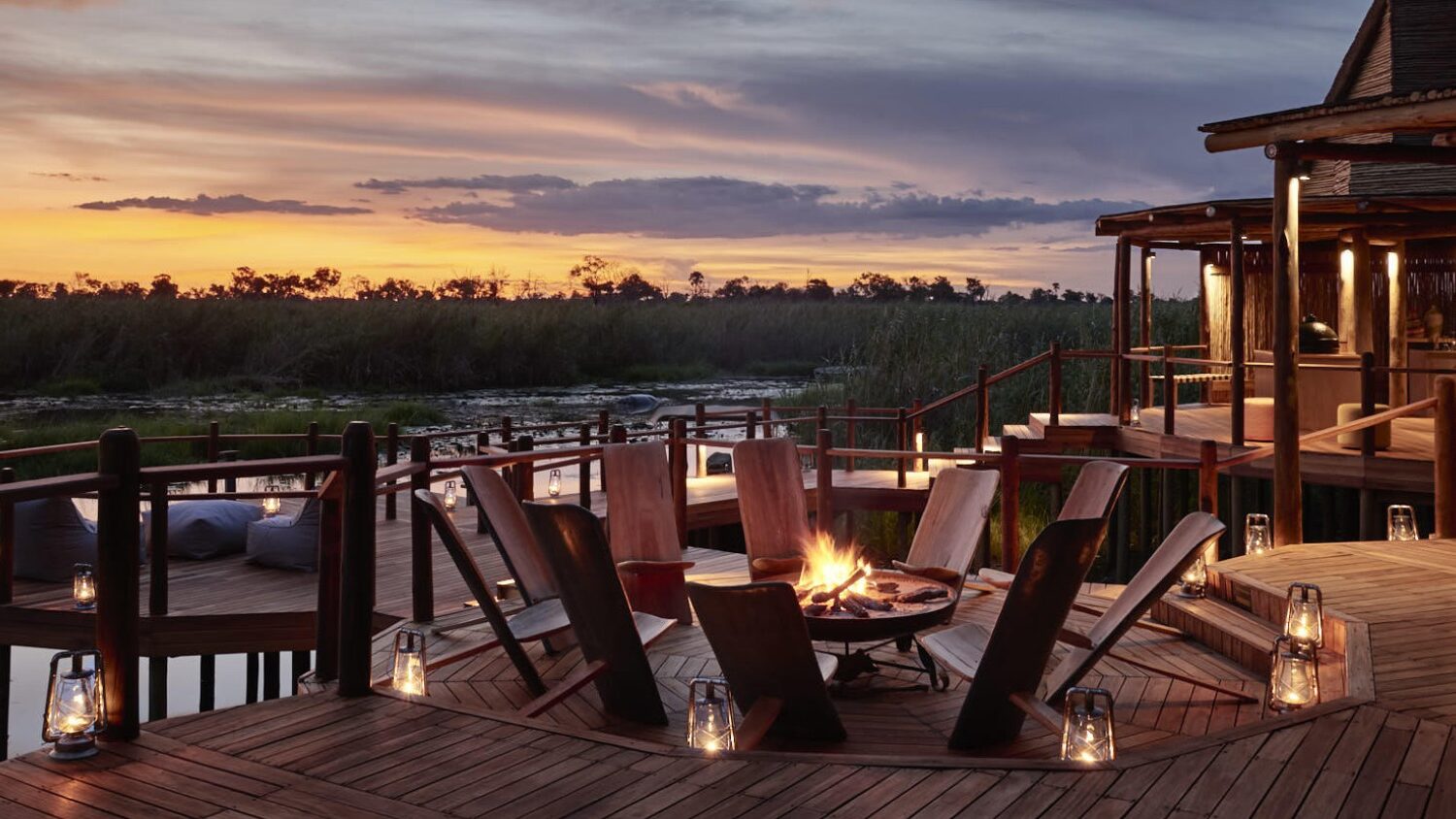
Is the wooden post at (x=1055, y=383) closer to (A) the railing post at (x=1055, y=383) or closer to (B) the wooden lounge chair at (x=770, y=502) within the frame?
(A) the railing post at (x=1055, y=383)

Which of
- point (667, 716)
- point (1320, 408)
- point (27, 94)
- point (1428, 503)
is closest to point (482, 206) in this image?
point (27, 94)

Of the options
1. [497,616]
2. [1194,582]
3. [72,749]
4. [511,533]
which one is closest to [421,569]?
[511,533]

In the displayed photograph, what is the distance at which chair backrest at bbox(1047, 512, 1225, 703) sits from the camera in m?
4.23

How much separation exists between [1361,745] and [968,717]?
114 centimetres

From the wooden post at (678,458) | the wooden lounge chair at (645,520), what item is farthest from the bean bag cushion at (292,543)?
the wooden lounge chair at (645,520)

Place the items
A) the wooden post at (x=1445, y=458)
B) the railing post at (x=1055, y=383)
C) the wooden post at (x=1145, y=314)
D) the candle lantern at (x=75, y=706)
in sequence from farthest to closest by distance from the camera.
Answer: the wooden post at (x=1145, y=314), the railing post at (x=1055, y=383), the wooden post at (x=1445, y=458), the candle lantern at (x=75, y=706)

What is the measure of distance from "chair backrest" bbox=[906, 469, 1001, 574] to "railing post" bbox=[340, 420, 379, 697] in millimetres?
2671

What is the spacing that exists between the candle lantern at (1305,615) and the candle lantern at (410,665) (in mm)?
3086

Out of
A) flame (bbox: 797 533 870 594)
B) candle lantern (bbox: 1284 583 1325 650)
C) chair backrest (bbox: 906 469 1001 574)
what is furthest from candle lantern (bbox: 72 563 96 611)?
candle lantern (bbox: 1284 583 1325 650)

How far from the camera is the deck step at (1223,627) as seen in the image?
5090 mm

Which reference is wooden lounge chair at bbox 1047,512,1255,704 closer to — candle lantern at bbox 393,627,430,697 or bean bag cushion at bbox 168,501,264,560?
candle lantern at bbox 393,627,430,697

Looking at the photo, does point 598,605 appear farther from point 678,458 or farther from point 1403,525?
point 1403,525

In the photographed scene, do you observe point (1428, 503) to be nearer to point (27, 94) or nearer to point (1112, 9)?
point (1112, 9)

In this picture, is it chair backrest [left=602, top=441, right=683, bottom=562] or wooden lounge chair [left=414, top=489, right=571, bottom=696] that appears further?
chair backrest [left=602, top=441, right=683, bottom=562]
